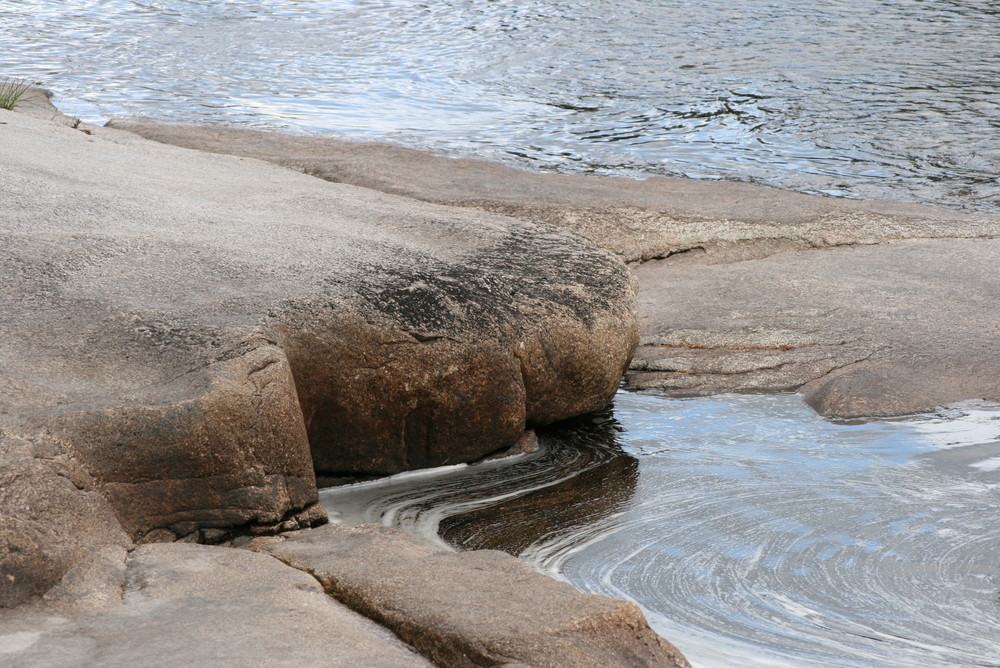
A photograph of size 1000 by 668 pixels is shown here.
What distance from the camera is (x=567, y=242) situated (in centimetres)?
461

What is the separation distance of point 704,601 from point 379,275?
60.3 inches

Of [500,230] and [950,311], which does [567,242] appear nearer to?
[500,230]

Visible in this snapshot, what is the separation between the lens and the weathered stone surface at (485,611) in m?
2.31

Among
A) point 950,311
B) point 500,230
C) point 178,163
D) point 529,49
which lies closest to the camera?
point 500,230

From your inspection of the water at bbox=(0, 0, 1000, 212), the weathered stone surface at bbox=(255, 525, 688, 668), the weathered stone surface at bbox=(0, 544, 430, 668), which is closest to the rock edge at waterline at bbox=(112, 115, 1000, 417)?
the water at bbox=(0, 0, 1000, 212)

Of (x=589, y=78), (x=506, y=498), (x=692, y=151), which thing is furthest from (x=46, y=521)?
(x=589, y=78)

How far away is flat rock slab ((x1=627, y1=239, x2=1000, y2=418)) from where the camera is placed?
14.8 ft

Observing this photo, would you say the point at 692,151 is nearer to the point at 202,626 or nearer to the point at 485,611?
the point at 485,611

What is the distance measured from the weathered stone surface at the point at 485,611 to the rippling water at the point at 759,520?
1.27 feet

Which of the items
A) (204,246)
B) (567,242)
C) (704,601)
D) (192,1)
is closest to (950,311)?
(567,242)

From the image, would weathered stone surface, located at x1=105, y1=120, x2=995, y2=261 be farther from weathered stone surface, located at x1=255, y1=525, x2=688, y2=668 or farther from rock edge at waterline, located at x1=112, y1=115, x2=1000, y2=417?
weathered stone surface, located at x1=255, y1=525, x2=688, y2=668

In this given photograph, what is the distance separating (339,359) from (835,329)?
2399 mm

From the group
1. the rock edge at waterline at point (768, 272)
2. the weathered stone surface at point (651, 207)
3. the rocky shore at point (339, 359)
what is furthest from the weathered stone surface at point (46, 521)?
the weathered stone surface at point (651, 207)

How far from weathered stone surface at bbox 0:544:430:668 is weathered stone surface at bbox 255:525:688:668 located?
0.06 meters
